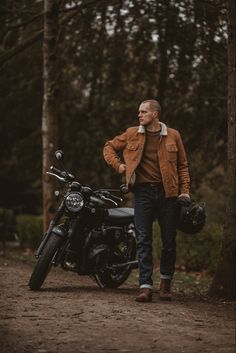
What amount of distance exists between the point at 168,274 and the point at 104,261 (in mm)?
976

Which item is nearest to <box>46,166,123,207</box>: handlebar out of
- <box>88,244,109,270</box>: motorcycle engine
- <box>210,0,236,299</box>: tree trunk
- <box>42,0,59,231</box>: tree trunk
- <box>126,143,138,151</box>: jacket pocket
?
<box>88,244,109,270</box>: motorcycle engine

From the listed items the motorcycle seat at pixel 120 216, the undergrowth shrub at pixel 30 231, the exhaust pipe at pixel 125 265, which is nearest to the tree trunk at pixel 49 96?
the motorcycle seat at pixel 120 216

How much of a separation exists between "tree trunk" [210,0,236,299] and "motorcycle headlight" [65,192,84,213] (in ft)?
5.91

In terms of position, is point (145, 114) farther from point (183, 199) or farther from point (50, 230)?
point (50, 230)

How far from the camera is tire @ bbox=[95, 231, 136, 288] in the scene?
9727mm

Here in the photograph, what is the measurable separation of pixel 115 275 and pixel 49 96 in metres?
5.58

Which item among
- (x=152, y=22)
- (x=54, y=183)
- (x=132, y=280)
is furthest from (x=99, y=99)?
(x=132, y=280)

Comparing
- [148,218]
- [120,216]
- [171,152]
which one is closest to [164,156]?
[171,152]

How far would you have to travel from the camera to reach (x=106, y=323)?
22.5 ft

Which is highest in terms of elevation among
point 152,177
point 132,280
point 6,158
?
point 6,158

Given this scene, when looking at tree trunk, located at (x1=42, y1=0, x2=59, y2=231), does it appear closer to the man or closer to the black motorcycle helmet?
the black motorcycle helmet

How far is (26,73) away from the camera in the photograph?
A: 23734 mm

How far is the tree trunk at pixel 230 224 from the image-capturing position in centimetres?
959

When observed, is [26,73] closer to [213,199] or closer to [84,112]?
[84,112]
